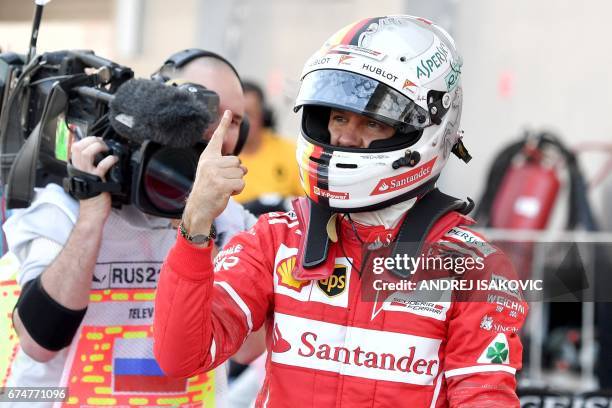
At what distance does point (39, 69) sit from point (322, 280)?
1320 mm

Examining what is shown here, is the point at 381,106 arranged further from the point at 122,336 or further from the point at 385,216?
the point at 122,336

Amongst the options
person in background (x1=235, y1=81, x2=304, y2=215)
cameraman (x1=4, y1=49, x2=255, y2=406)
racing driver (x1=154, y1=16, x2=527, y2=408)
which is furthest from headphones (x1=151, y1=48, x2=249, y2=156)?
person in background (x1=235, y1=81, x2=304, y2=215)

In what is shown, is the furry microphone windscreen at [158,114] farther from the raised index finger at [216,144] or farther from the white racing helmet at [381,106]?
the raised index finger at [216,144]

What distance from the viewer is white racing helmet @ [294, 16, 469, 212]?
2826 mm

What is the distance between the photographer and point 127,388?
337 cm

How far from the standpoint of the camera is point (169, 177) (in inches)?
125

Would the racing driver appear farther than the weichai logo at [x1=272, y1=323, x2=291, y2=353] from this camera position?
No

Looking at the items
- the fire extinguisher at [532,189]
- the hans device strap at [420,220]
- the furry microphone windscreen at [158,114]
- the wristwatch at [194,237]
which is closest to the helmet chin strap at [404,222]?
the hans device strap at [420,220]

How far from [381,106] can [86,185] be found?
92 cm

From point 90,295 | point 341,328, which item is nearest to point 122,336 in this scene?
point 90,295

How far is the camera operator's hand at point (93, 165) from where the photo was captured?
319 cm

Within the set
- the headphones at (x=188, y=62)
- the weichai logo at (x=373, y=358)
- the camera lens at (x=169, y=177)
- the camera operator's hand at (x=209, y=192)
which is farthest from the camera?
the headphones at (x=188, y=62)

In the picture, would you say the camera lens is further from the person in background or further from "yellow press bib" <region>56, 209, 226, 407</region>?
the person in background

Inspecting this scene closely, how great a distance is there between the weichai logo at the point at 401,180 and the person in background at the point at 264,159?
4.06m
